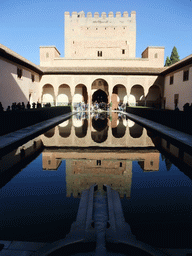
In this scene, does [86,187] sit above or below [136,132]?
below

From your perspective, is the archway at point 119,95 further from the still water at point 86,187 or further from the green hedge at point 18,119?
the still water at point 86,187

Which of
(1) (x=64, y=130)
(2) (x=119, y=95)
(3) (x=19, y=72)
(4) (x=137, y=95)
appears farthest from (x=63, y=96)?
(1) (x=64, y=130)

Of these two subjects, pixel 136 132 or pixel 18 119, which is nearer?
pixel 18 119

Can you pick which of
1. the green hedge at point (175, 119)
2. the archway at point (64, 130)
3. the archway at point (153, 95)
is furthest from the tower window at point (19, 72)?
the archway at point (153, 95)

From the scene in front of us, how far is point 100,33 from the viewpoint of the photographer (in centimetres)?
3631

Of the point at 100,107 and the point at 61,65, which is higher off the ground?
the point at 61,65

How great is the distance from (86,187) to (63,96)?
29968 millimetres

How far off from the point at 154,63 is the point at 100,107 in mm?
11095

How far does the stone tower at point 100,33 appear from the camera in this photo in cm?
3625

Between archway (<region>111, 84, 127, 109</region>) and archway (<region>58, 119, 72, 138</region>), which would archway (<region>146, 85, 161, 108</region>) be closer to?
archway (<region>111, 84, 127, 109</region>)

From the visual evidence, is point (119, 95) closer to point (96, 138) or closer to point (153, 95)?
point (153, 95)

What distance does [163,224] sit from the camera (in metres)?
2.79

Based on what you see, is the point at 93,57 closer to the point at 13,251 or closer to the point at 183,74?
the point at 183,74

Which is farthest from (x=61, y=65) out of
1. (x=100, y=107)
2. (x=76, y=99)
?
(x=100, y=107)
